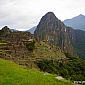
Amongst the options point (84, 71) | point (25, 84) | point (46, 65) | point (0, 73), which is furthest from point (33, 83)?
point (84, 71)

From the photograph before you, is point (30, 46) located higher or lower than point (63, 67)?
higher

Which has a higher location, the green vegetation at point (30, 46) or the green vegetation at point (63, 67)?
the green vegetation at point (30, 46)

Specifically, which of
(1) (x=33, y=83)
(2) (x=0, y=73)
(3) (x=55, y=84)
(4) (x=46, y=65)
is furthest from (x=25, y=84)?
(4) (x=46, y=65)

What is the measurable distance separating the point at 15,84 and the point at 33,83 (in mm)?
1032

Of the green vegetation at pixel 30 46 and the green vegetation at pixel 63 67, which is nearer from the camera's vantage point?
the green vegetation at pixel 63 67

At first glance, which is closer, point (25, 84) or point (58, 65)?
point (25, 84)

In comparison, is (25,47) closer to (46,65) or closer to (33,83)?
(46,65)

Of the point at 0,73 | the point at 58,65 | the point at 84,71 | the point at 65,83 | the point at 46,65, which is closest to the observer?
the point at 65,83

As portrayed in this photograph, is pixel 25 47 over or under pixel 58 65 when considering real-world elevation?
over

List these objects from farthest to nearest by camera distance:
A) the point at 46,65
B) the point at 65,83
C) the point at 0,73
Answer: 1. the point at 46,65
2. the point at 0,73
3. the point at 65,83

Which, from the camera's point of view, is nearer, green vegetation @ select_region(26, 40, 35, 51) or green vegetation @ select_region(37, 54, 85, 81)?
green vegetation @ select_region(37, 54, 85, 81)

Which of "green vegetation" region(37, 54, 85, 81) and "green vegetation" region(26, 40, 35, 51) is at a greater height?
"green vegetation" region(26, 40, 35, 51)

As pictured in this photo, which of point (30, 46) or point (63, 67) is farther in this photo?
point (63, 67)

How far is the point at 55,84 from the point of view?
16.4m
